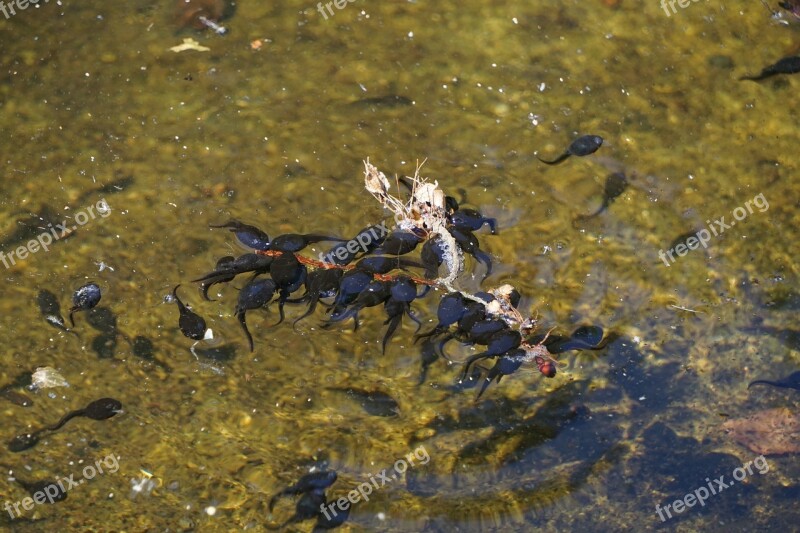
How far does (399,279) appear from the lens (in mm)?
3385

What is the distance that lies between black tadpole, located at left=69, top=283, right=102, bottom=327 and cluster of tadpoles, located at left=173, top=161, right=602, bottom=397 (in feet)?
1.57

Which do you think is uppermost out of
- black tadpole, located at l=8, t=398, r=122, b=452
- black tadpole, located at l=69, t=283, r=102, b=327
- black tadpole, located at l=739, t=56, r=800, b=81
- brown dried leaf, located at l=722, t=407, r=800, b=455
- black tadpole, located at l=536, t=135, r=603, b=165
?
black tadpole, located at l=739, t=56, r=800, b=81

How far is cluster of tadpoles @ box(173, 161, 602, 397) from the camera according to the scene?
337cm

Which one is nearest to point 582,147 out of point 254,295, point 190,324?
point 254,295

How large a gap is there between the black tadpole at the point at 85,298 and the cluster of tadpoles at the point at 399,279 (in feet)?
1.57

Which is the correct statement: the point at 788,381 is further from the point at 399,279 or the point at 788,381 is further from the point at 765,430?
the point at 399,279

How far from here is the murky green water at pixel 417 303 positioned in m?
3.60

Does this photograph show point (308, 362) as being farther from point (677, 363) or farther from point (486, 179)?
point (677, 363)

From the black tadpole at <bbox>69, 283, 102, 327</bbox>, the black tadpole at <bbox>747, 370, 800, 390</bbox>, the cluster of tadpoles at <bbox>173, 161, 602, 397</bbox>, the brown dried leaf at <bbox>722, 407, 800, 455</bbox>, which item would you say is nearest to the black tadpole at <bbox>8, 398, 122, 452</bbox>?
the black tadpole at <bbox>69, 283, 102, 327</bbox>

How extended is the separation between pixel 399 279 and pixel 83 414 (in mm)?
1771

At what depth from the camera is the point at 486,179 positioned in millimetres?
3807

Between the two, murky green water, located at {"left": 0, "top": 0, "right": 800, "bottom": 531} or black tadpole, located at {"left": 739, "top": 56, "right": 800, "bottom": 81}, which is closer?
murky green water, located at {"left": 0, "top": 0, "right": 800, "bottom": 531}

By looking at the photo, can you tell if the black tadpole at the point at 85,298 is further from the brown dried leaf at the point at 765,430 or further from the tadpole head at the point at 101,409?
the brown dried leaf at the point at 765,430

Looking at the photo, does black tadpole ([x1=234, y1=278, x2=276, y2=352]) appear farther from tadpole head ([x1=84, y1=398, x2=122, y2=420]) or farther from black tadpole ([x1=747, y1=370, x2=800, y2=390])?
black tadpole ([x1=747, y1=370, x2=800, y2=390])
